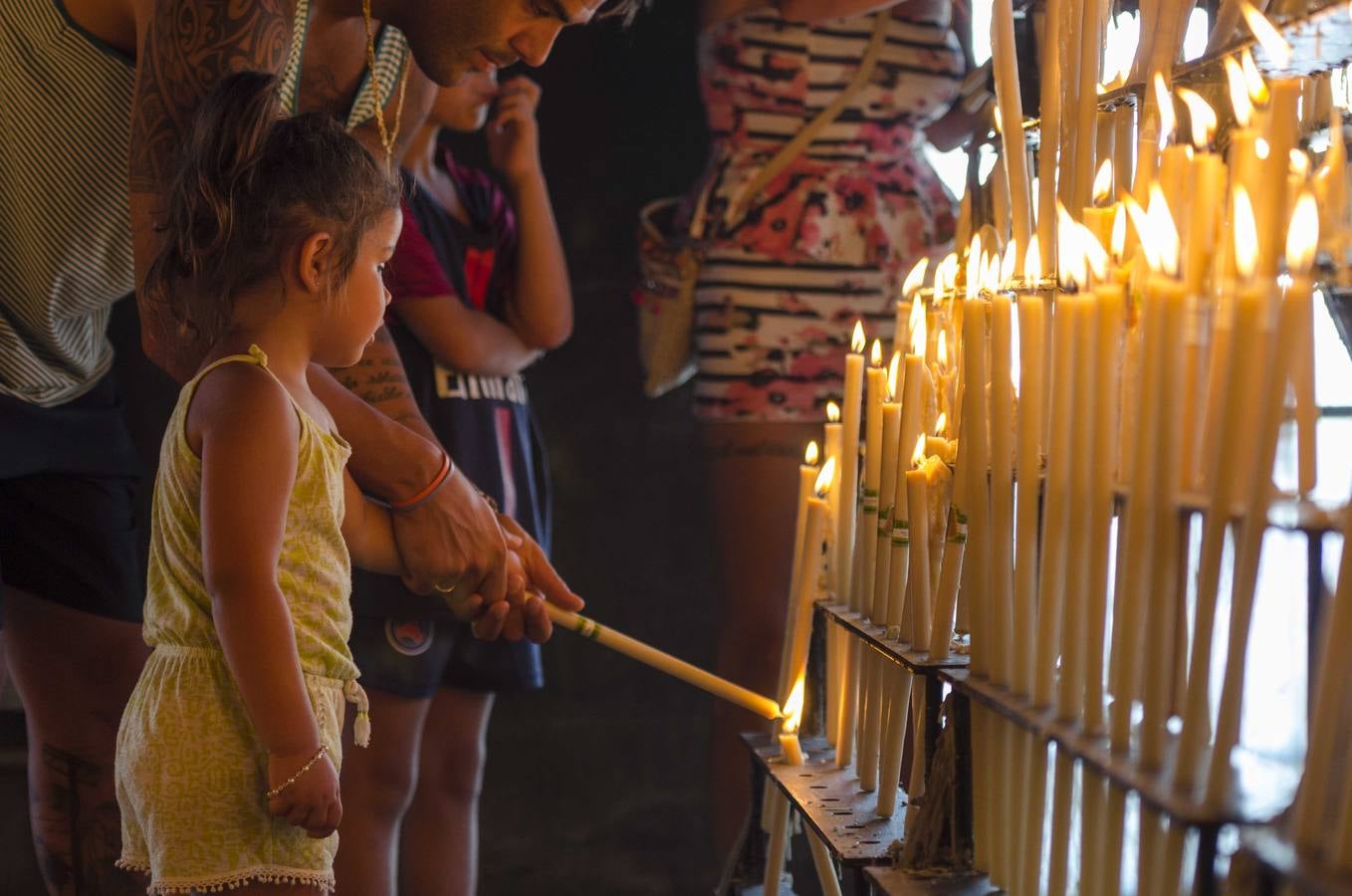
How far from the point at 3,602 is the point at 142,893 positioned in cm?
44

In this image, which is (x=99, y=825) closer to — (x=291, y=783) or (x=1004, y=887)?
(x=291, y=783)

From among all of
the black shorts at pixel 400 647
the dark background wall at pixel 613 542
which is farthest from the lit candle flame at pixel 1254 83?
the dark background wall at pixel 613 542

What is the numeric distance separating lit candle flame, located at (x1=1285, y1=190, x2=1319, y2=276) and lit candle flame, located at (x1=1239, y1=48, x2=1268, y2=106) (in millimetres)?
115

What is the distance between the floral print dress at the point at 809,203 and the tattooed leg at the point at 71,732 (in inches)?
40.9

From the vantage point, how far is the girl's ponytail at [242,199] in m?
1.30

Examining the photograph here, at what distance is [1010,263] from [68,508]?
4.39 feet

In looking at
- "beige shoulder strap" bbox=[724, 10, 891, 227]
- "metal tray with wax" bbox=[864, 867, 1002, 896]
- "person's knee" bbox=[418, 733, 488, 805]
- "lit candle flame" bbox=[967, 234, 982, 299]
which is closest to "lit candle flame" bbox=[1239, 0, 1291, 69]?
"lit candle flame" bbox=[967, 234, 982, 299]

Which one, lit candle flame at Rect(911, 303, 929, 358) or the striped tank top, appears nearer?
lit candle flame at Rect(911, 303, 929, 358)

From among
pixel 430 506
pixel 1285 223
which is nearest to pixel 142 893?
pixel 430 506

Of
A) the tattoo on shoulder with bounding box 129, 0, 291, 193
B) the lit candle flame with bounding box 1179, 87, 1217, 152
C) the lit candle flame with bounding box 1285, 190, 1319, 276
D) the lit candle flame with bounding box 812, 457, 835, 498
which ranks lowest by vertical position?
the lit candle flame with bounding box 812, 457, 835, 498

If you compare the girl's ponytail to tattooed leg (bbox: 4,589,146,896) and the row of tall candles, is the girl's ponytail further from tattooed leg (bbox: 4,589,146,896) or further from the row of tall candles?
tattooed leg (bbox: 4,589,146,896)

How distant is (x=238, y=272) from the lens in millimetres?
1305

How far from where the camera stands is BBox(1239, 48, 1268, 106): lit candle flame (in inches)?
33.3

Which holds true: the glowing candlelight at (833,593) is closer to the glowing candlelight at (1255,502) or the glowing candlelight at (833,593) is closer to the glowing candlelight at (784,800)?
the glowing candlelight at (784,800)
